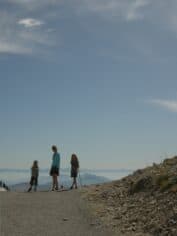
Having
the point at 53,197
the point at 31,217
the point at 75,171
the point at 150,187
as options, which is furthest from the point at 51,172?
the point at 31,217

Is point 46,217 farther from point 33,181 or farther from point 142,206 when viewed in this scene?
point 33,181

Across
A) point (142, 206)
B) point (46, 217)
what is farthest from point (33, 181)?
point (142, 206)

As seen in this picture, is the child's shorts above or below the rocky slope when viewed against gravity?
above

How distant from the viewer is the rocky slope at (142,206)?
16.3m

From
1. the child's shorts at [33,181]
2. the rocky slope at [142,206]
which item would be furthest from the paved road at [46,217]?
the child's shorts at [33,181]

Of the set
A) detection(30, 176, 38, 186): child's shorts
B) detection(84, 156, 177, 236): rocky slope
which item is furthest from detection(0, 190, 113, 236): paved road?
detection(30, 176, 38, 186): child's shorts

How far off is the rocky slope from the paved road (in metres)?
0.70

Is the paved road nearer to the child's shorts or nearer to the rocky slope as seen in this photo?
the rocky slope

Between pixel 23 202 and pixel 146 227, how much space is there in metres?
9.12

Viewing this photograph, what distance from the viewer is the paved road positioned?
16.4 m

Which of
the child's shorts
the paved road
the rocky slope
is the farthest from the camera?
the child's shorts

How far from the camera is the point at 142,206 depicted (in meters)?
19.7

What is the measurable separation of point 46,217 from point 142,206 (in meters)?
3.67

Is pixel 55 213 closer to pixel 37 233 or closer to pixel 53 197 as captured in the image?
pixel 37 233
